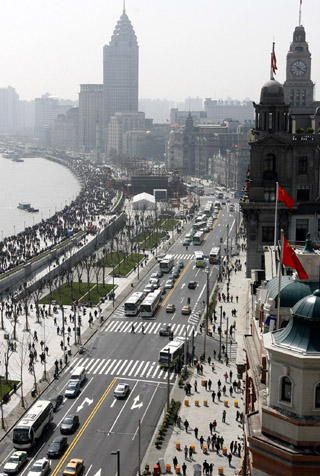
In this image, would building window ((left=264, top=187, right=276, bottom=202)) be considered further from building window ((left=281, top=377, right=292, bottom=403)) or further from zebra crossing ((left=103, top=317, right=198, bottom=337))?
building window ((left=281, top=377, right=292, bottom=403))

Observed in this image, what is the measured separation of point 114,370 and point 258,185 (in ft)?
79.1

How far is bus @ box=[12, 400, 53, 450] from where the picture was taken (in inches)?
2201

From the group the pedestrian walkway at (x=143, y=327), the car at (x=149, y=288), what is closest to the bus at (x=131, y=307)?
the pedestrian walkway at (x=143, y=327)

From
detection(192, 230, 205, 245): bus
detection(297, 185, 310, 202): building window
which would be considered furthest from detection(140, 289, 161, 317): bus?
detection(192, 230, 205, 245): bus

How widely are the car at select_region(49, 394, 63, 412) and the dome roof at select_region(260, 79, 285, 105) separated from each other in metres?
33.4

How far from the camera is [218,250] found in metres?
134

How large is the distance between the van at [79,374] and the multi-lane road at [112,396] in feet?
2.36

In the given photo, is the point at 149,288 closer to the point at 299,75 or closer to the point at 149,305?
the point at 149,305

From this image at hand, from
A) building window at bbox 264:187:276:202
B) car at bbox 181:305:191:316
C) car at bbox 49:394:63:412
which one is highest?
building window at bbox 264:187:276:202

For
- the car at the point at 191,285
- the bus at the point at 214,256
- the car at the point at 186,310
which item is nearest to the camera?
the car at the point at 186,310

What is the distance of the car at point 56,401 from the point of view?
64.3 metres

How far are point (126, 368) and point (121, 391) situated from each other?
26.9ft

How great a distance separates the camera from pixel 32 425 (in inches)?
2217

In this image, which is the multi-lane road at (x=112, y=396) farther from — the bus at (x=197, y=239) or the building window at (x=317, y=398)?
the bus at (x=197, y=239)
